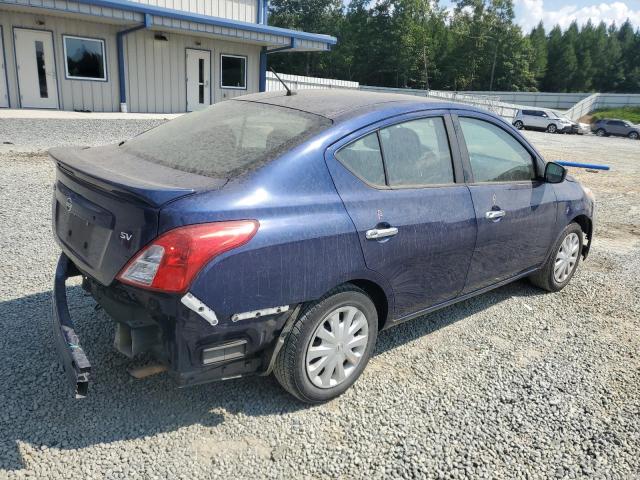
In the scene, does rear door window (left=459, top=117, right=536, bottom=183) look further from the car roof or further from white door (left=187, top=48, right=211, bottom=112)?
white door (left=187, top=48, right=211, bottom=112)

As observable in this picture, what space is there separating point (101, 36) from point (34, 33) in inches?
75.2

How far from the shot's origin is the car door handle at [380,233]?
283cm

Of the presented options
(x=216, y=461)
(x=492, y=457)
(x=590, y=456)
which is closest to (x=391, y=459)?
(x=492, y=457)

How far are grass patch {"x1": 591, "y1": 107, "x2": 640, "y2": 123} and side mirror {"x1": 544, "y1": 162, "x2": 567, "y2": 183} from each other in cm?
4992

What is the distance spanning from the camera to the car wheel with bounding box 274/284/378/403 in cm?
267

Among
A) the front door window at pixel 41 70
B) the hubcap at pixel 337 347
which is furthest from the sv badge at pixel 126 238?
the front door window at pixel 41 70

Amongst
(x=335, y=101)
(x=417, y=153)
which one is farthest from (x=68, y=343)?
(x=417, y=153)

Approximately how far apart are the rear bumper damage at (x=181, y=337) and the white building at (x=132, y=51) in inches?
544

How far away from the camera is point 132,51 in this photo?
17094 mm

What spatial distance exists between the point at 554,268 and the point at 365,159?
264 cm

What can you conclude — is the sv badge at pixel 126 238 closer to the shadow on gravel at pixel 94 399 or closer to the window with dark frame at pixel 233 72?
the shadow on gravel at pixel 94 399

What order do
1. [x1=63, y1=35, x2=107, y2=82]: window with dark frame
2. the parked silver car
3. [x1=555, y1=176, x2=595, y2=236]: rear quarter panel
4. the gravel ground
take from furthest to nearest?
the parked silver car < [x1=63, y1=35, x2=107, y2=82]: window with dark frame < [x1=555, y1=176, x2=595, y2=236]: rear quarter panel < the gravel ground

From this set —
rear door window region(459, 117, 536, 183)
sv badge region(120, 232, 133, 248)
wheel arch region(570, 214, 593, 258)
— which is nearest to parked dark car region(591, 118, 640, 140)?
wheel arch region(570, 214, 593, 258)

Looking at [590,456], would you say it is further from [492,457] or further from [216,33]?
[216,33]
